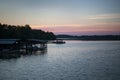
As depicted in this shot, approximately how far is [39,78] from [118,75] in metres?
10.7

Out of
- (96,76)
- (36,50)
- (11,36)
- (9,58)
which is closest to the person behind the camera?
(96,76)

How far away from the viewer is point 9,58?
2058 inches

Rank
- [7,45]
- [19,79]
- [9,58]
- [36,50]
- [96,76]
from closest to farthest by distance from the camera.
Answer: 1. [19,79]
2. [96,76]
3. [9,58]
4. [7,45]
5. [36,50]

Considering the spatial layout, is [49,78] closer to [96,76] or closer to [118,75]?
[96,76]

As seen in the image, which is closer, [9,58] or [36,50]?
[9,58]

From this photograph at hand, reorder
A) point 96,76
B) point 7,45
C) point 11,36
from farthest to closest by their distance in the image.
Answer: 1. point 11,36
2. point 7,45
3. point 96,76

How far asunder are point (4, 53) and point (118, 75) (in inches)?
1183

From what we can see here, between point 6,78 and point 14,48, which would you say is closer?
point 6,78

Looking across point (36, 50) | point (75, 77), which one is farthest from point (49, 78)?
point (36, 50)

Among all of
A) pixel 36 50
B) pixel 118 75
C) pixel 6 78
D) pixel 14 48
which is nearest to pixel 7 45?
pixel 14 48

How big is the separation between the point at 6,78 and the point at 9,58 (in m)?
22.2

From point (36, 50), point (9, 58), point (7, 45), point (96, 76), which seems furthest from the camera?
point (36, 50)

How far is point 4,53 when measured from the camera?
53.8 m

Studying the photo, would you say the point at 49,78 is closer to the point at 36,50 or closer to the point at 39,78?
the point at 39,78
